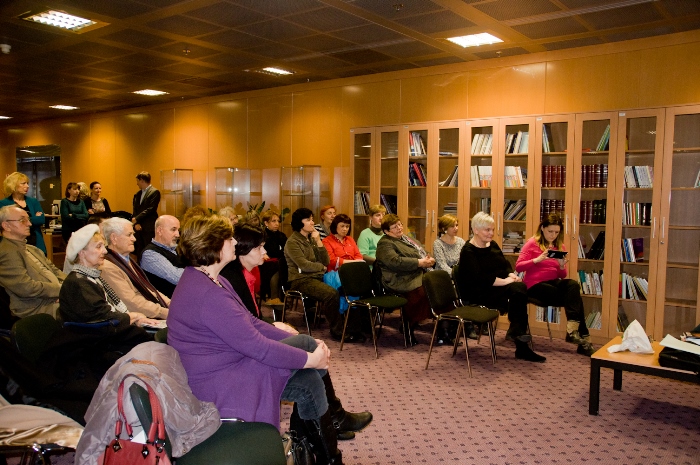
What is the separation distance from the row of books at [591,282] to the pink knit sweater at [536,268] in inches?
14.9

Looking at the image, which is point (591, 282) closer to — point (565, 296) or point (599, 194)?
point (565, 296)

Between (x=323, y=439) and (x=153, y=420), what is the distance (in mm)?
1202

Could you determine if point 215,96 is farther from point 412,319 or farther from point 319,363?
point 319,363

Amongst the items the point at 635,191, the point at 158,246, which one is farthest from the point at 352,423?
the point at 635,191

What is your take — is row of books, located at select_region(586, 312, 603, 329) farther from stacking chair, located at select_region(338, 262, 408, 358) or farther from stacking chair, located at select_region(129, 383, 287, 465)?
stacking chair, located at select_region(129, 383, 287, 465)

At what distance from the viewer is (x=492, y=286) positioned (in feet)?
18.7

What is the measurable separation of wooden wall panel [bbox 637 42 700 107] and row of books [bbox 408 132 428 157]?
98.5 inches

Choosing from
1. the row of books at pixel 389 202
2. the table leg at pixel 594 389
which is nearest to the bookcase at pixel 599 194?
the row of books at pixel 389 202

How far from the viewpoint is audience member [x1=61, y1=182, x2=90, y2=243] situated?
9.27 meters

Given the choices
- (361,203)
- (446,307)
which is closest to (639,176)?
(446,307)

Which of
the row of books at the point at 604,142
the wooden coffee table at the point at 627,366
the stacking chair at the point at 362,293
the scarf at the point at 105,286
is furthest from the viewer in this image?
the row of books at the point at 604,142

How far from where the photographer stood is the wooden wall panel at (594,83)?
20.6 feet

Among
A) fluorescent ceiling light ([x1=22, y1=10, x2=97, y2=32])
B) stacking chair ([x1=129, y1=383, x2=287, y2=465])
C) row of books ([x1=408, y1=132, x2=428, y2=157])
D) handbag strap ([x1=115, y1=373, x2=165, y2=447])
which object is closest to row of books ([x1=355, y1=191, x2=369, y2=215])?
row of books ([x1=408, y1=132, x2=428, y2=157])

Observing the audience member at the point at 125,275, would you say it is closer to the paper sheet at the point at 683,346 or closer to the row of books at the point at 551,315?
the paper sheet at the point at 683,346
